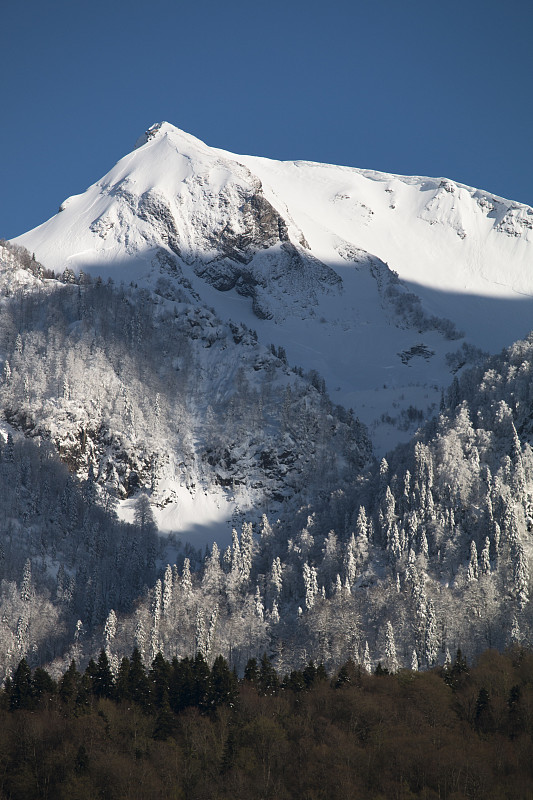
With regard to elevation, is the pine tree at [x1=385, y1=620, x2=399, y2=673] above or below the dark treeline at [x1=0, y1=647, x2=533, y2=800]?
above

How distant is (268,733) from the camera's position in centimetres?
11888

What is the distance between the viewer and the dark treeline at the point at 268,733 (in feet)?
350

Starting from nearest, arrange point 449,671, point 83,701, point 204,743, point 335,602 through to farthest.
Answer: point 204,743 < point 83,701 < point 449,671 < point 335,602

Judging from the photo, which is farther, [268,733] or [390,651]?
[390,651]

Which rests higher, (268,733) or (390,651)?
(390,651)

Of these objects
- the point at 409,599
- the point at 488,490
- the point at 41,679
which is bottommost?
the point at 41,679

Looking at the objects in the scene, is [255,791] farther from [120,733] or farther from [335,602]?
[335,602]

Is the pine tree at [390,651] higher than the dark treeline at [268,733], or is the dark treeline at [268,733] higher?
the pine tree at [390,651]

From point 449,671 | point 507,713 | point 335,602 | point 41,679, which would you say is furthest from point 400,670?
point 41,679

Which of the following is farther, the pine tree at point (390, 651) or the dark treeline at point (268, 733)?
the pine tree at point (390, 651)

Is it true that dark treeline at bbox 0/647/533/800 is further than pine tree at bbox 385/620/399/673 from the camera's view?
No

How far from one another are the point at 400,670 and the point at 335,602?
129ft

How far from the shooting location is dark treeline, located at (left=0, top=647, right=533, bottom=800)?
106625 mm

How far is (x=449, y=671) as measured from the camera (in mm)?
141875
